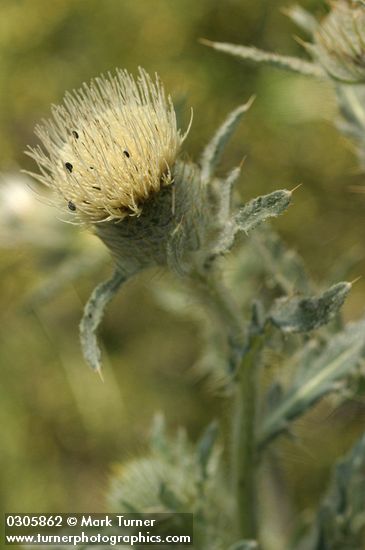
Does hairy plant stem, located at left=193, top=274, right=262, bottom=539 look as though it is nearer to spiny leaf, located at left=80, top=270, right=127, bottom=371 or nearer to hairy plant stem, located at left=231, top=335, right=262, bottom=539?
hairy plant stem, located at left=231, top=335, right=262, bottom=539

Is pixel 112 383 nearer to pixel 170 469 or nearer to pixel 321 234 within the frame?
pixel 321 234

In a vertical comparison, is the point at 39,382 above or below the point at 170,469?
above

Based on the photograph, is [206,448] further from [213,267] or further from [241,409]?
[213,267]

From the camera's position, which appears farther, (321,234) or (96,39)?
(96,39)

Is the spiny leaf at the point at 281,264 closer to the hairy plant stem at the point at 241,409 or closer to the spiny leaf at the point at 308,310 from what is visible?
the hairy plant stem at the point at 241,409

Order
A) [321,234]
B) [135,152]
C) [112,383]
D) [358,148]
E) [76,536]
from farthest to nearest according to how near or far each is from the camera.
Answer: [112,383] → [321,234] → [358,148] → [76,536] → [135,152]

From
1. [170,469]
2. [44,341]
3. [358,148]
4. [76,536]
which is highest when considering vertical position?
[44,341]

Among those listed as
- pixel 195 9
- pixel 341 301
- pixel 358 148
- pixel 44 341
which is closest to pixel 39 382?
pixel 44 341

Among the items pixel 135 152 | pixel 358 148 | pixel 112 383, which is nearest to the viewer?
pixel 135 152
